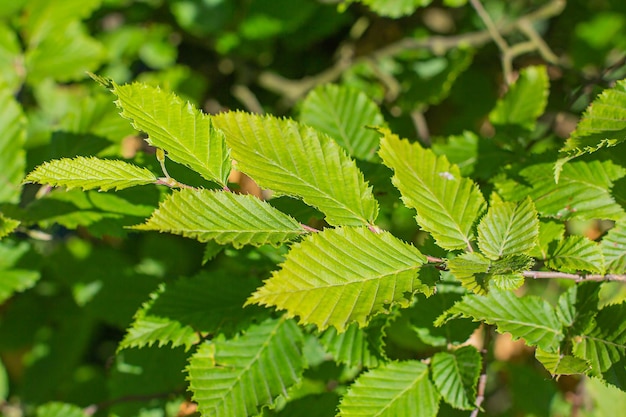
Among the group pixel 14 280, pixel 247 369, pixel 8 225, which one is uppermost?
pixel 8 225

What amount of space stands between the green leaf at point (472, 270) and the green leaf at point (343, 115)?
48cm

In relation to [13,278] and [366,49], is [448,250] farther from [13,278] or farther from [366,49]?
[366,49]

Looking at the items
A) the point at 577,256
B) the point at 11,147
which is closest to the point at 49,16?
the point at 11,147

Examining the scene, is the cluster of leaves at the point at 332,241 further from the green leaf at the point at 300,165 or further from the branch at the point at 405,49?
the branch at the point at 405,49

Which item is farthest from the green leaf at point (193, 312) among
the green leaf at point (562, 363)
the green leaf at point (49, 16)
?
the green leaf at point (49, 16)

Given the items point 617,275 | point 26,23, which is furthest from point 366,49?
point 617,275

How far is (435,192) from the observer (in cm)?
91

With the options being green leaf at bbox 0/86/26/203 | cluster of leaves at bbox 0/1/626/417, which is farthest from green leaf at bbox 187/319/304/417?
green leaf at bbox 0/86/26/203

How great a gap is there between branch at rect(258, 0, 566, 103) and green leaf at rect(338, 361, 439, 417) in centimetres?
104

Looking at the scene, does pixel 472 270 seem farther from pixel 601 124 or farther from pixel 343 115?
pixel 343 115

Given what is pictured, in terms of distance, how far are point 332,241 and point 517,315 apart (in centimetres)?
36

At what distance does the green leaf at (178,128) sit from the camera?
826 mm

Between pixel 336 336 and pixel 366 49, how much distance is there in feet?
4.55

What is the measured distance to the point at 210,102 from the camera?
219cm
